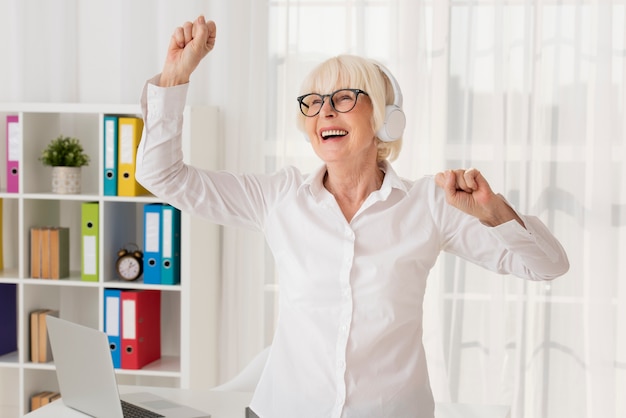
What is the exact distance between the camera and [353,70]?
6.84 feet

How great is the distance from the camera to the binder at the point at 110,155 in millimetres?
3768

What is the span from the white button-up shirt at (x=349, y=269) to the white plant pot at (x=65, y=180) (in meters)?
1.90

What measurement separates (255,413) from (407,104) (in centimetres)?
196

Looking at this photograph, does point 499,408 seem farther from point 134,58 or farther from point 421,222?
point 134,58

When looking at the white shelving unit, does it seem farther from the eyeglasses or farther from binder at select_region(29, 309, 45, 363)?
the eyeglasses

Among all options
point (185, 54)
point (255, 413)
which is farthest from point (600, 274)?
point (185, 54)

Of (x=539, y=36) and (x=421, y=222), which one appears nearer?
(x=421, y=222)

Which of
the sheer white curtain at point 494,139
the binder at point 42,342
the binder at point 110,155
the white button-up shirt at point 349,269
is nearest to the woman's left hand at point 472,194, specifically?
the white button-up shirt at point 349,269

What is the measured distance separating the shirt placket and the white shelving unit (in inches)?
70.9

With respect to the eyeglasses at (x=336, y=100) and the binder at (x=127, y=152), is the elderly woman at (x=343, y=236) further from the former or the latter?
the binder at (x=127, y=152)

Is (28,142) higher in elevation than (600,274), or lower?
higher

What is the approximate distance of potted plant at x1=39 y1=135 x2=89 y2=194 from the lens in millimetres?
3867

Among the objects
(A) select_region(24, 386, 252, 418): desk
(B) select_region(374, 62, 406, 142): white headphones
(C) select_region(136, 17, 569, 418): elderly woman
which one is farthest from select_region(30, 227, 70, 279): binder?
(B) select_region(374, 62, 406, 142): white headphones

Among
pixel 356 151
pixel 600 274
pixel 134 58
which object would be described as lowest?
pixel 600 274
